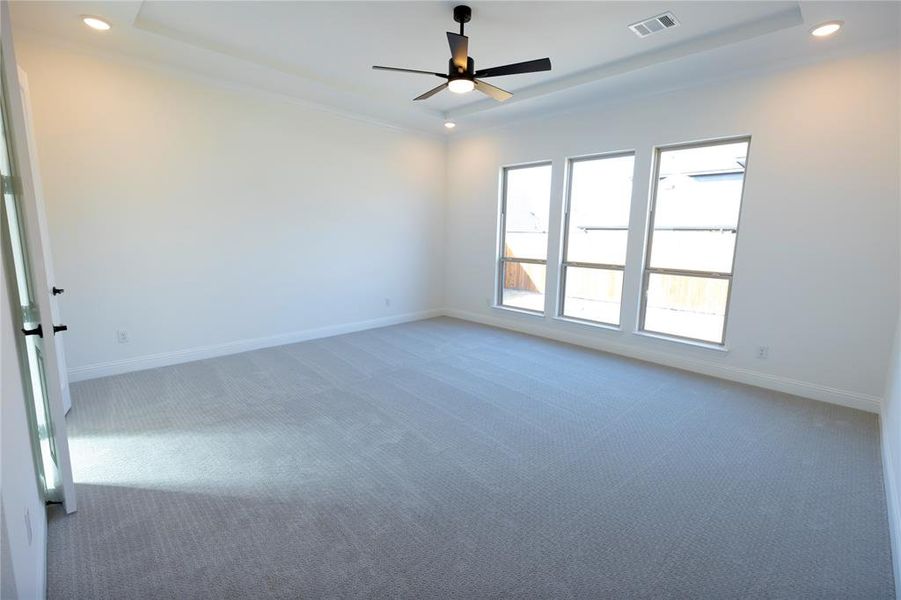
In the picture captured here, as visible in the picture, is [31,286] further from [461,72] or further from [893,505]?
[893,505]

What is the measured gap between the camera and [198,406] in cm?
323

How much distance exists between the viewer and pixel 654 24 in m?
3.10

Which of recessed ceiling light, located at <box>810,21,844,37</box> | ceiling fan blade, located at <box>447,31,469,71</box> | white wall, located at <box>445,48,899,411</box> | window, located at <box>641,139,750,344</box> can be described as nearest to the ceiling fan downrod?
ceiling fan blade, located at <box>447,31,469,71</box>

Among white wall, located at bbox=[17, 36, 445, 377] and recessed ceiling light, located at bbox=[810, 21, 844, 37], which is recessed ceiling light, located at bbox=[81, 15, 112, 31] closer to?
white wall, located at bbox=[17, 36, 445, 377]

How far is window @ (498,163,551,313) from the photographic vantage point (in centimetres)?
557

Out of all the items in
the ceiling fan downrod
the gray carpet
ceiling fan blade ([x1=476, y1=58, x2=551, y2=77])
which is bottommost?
the gray carpet

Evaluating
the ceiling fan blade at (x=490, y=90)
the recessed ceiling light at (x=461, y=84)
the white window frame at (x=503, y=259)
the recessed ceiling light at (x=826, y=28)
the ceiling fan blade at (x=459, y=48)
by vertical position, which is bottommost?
the white window frame at (x=503, y=259)

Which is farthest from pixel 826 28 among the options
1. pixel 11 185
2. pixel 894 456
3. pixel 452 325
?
pixel 11 185

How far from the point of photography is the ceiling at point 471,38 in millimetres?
2904

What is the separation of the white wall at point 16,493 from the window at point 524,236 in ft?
16.4

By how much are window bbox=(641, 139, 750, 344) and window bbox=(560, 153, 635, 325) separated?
0.35m

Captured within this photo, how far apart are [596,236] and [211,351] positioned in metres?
4.64

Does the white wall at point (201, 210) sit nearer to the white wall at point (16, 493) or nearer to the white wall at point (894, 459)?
the white wall at point (16, 493)

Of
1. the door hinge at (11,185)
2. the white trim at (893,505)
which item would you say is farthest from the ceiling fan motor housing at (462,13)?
the white trim at (893,505)
